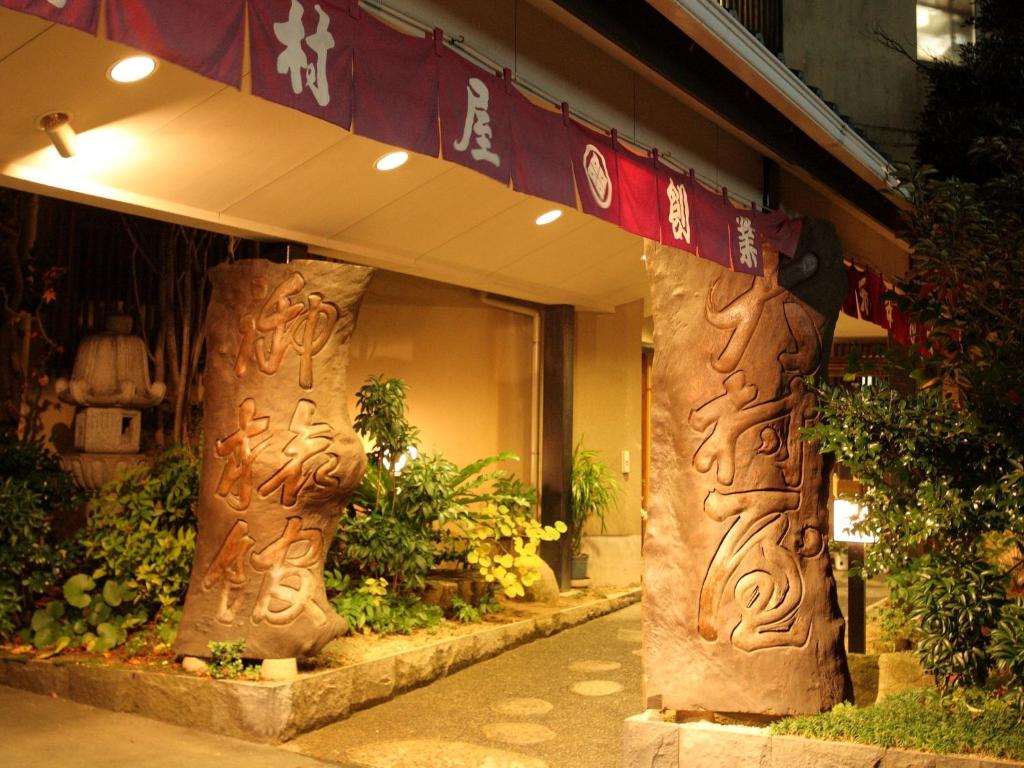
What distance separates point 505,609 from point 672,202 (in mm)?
4826

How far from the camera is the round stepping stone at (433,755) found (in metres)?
6.81

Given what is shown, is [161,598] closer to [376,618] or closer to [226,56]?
[376,618]

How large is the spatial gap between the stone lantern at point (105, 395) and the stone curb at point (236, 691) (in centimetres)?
185

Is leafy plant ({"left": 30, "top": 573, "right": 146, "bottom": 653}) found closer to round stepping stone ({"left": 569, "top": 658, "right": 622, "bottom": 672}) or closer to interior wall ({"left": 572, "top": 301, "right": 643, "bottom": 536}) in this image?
round stepping stone ({"left": 569, "top": 658, "right": 622, "bottom": 672})

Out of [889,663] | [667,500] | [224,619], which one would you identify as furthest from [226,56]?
[889,663]

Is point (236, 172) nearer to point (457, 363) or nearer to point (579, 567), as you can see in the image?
point (457, 363)

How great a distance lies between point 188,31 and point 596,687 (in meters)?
6.26

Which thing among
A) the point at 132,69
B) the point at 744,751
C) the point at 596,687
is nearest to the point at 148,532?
the point at 596,687

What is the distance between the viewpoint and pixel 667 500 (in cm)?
689

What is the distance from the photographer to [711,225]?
7.62 meters

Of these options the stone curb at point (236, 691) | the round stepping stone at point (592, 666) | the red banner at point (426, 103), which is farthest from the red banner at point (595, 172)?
the round stepping stone at point (592, 666)

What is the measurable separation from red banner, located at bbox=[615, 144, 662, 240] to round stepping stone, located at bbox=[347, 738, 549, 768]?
3406 millimetres

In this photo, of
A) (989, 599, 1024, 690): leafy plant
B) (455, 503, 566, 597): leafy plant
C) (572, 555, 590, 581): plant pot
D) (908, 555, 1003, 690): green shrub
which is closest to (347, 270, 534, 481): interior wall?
(572, 555, 590, 581): plant pot

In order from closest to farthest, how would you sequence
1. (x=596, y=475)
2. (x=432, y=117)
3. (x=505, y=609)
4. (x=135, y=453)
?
(x=432, y=117), (x=135, y=453), (x=505, y=609), (x=596, y=475)
